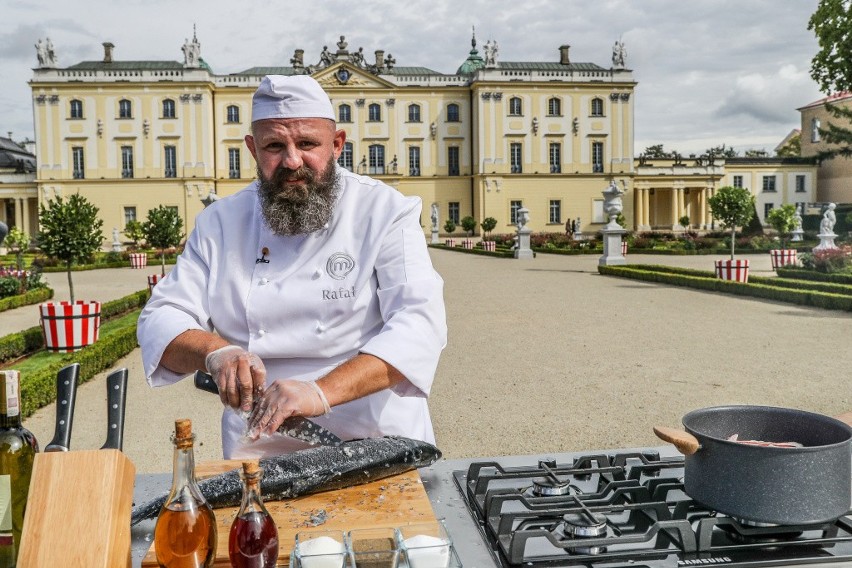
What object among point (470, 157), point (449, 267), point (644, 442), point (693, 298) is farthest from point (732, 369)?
point (470, 157)

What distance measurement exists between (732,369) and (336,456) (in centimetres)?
516

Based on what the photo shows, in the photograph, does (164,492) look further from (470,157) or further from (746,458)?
(470,157)

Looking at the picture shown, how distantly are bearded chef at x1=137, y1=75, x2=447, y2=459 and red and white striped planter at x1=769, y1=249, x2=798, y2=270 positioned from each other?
14158 millimetres

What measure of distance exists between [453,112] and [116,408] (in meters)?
40.5

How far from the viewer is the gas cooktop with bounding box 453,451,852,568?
104 centimetres

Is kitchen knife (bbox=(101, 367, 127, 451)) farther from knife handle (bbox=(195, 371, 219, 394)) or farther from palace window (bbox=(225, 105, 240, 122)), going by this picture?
palace window (bbox=(225, 105, 240, 122))

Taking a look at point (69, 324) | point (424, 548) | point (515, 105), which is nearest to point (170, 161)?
point (515, 105)

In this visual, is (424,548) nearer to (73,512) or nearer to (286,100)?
(73,512)

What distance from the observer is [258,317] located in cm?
166

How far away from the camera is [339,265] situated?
171cm

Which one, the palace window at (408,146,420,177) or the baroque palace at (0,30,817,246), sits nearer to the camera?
the baroque palace at (0,30,817,246)

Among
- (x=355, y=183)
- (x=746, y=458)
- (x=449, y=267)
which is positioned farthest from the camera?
(x=449, y=267)

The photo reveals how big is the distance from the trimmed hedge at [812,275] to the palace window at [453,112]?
2885 centimetres

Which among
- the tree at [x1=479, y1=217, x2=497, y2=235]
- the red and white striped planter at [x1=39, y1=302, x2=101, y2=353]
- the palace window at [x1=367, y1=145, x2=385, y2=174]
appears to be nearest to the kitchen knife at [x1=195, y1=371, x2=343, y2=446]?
the red and white striped planter at [x1=39, y1=302, x2=101, y2=353]
